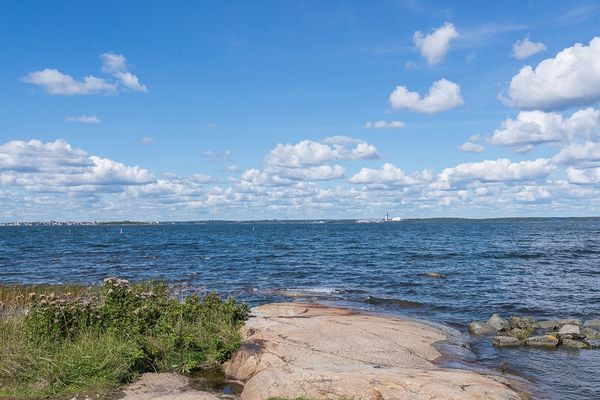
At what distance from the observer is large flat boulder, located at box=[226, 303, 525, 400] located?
10.3 metres

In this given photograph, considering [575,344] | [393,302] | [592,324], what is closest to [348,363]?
[575,344]

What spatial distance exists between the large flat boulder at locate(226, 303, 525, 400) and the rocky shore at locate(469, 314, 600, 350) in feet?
7.52

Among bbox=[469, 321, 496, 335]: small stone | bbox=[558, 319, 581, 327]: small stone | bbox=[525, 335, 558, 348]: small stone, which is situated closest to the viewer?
bbox=[525, 335, 558, 348]: small stone

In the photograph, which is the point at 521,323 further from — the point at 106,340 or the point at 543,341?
the point at 106,340

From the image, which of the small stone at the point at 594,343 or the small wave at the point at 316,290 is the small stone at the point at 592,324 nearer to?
the small stone at the point at 594,343

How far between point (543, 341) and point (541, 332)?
223 centimetres

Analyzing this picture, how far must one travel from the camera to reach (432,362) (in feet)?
45.7

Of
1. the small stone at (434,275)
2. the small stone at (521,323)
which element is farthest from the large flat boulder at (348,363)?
the small stone at (434,275)

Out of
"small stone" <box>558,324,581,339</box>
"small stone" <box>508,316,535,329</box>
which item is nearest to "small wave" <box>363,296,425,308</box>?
"small stone" <box>508,316,535,329</box>

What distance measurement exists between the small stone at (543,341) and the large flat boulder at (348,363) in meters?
2.86

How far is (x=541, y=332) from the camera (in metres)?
19.5

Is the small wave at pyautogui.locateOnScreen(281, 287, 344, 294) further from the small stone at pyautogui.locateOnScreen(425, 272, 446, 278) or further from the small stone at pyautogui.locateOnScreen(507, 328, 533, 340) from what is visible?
the small stone at pyautogui.locateOnScreen(507, 328, 533, 340)

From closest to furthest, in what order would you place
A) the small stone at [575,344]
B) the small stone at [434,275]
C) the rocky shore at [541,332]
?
the small stone at [575,344], the rocky shore at [541,332], the small stone at [434,275]

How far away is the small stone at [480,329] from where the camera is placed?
19.3 m
